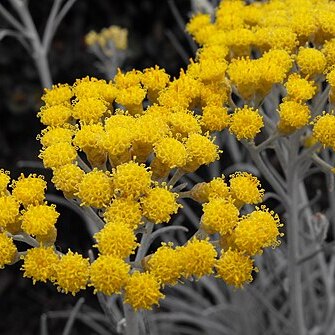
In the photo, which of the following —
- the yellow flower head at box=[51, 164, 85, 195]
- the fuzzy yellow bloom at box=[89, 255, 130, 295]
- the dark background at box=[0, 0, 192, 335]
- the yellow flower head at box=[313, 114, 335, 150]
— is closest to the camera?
the fuzzy yellow bloom at box=[89, 255, 130, 295]

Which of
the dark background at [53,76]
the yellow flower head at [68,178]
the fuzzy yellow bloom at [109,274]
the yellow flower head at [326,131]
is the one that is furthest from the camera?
the dark background at [53,76]

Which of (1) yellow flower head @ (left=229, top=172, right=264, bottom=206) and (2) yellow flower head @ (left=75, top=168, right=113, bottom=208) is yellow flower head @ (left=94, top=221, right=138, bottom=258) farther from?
(1) yellow flower head @ (left=229, top=172, right=264, bottom=206)

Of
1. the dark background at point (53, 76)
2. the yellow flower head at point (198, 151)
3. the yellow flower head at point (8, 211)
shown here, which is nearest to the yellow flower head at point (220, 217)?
the yellow flower head at point (198, 151)

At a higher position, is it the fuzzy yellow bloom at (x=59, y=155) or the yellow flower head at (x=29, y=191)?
the fuzzy yellow bloom at (x=59, y=155)

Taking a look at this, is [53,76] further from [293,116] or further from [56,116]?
[293,116]

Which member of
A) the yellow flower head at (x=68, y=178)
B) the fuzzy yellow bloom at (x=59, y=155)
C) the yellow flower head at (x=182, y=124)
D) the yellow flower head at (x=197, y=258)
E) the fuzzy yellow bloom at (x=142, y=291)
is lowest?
the fuzzy yellow bloom at (x=142, y=291)

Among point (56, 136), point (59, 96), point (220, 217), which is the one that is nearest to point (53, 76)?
point (59, 96)

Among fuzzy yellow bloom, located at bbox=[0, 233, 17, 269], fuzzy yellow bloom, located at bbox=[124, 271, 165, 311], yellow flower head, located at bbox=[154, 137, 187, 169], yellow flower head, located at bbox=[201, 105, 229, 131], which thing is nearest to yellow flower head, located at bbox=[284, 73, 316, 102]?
yellow flower head, located at bbox=[201, 105, 229, 131]

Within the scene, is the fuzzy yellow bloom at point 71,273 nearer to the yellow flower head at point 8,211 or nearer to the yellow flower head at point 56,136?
the yellow flower head at point 8,211
